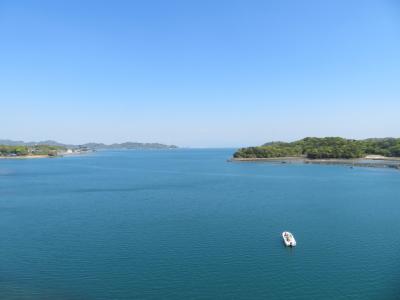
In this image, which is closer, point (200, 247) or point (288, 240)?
point (200, 247)

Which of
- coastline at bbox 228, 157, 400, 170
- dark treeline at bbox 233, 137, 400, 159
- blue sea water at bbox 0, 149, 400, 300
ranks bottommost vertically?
blue sea water at bbox 0, 149, 400, 300

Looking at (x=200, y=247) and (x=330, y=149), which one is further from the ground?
(x=330, y=149)

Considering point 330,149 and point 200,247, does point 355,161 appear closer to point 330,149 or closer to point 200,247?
point 330,149

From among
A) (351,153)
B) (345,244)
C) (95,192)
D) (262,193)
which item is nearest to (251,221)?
(345,244)

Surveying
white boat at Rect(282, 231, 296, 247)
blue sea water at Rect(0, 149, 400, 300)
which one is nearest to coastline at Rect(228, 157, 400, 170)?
blue sea water at Rect(0, 149, 400, 300)

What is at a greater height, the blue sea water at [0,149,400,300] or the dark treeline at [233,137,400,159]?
the dark treeline at [233,137,400,159]

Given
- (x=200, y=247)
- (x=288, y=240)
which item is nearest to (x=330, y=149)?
(x=288, y=240)

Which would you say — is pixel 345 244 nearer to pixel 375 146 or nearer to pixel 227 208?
pixel 227 208

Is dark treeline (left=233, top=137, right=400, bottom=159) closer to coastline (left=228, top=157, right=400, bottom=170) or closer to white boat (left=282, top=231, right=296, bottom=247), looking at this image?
coastline (left=228, top=157, right=400, bottom=170)
